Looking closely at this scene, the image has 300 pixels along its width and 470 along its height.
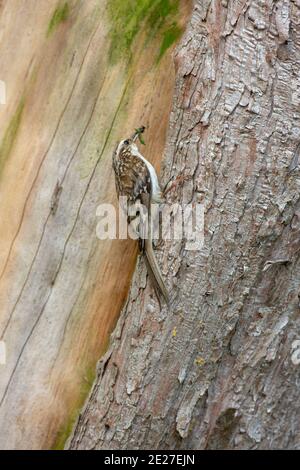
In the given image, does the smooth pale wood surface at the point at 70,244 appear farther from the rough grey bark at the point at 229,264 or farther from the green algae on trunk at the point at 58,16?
the rough grey bark at the point at 229,264

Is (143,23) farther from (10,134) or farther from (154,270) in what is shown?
(154,270)

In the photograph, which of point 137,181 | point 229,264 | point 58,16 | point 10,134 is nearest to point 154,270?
point 229,264

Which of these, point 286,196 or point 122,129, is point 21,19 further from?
point 286,196

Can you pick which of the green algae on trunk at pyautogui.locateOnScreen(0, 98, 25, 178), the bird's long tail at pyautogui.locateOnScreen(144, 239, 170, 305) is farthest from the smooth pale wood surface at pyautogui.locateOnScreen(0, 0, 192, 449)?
A: the bird's long tail at pyautogui.locateOnScreen(144, 239, 170, 305)

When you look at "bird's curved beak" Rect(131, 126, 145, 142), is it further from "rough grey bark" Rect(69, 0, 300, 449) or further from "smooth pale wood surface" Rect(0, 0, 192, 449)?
"rough grey bark" Rect(69, 0, 300, 449)

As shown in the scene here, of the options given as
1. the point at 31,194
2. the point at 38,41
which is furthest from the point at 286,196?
the point at 38,41

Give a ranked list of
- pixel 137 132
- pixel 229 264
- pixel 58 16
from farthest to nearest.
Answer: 1. pixel 58 16
2. pixel 137 132
3. pixel 229 264
